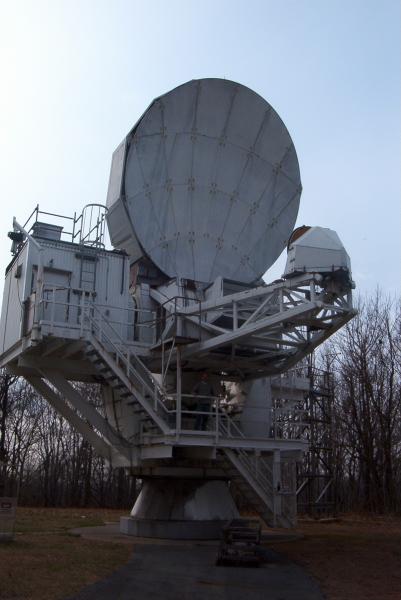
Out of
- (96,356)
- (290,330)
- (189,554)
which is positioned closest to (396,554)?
(189,554)

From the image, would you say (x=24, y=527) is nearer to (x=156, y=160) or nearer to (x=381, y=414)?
(x=156, y=160)

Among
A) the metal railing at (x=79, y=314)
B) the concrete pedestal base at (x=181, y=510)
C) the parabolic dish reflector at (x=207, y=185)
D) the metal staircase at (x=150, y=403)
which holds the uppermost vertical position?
the parabolic dish reflector at (x=207, y=185)

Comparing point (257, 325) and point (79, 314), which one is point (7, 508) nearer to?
point (79, 314)

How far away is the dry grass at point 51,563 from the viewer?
33.0ft

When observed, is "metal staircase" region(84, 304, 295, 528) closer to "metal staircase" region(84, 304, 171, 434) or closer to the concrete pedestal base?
"metal staircase" region(84, 304, 171, 434)

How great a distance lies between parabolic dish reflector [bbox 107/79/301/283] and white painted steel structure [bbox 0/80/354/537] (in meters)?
0.05

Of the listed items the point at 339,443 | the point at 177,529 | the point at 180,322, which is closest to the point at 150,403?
the point at 180,322

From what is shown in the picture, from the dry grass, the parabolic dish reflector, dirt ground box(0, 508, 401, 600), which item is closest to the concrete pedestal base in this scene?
dirt ground box(0, 508, 401, 600)

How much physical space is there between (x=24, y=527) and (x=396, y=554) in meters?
12.3

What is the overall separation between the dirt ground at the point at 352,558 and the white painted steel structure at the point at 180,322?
2.02 metres

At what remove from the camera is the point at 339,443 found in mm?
38656

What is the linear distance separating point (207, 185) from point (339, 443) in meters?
22.5

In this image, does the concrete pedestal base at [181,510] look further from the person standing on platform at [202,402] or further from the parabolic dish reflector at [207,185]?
the parabolic dish reflector at [207,185]

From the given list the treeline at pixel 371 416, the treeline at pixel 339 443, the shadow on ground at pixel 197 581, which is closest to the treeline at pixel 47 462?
the treeline at pixel 339 443
